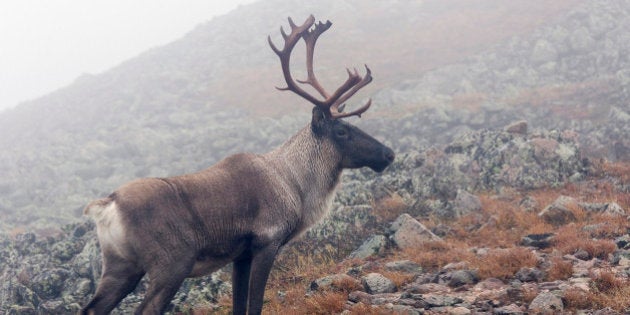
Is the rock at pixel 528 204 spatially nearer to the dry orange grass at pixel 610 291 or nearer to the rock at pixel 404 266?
the rock at pixel 404 266

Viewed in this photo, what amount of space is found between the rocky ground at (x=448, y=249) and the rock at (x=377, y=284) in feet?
0.06

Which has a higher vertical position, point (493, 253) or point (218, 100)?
point (218, 100)

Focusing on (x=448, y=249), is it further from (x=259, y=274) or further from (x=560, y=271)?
(x=259, y=274)

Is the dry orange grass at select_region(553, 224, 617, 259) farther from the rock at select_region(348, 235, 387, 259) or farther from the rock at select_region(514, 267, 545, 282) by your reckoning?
the rock at select_region(348, 235, 387, 259)

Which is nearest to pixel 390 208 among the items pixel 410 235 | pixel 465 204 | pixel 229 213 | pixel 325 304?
pixel 465 204

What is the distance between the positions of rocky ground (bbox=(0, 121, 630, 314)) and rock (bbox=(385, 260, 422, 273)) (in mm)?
22

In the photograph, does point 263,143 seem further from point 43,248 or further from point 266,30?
point 266,30

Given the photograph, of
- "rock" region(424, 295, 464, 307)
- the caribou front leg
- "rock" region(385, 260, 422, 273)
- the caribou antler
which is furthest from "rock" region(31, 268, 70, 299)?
"rock" region(424, 295, 464, 307)

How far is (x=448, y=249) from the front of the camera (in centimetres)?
911

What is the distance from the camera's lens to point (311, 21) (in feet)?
26.6

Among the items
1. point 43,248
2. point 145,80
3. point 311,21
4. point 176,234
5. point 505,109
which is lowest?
point 505,109

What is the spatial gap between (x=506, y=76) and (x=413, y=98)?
5957mm

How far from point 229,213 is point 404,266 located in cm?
364

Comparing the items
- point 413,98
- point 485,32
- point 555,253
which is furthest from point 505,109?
point 555,253
